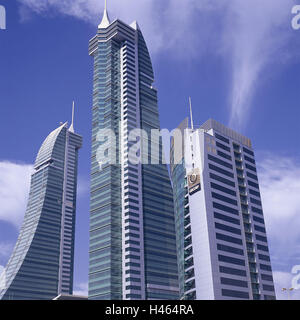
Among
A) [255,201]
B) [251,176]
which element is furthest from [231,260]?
[251,176]

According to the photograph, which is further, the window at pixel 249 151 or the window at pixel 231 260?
the window at pixel 249 151

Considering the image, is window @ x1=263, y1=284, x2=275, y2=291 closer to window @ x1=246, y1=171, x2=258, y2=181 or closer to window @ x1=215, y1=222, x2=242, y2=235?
window @ x1=215, y1=222, x2=242, y2=235

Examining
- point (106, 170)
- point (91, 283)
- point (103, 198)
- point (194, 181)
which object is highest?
point (106, 170)

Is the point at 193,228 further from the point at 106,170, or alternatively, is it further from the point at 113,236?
the point at 106,170

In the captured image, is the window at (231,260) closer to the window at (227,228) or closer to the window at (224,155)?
the window at (227,228)

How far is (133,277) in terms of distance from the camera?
548 feet

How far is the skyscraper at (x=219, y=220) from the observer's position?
434ft

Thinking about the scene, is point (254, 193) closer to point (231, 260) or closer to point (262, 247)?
point (262, 247)

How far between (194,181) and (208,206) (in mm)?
11881

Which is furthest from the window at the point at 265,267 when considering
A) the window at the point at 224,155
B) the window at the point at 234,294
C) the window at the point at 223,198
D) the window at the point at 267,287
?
the window at the point at 224,155

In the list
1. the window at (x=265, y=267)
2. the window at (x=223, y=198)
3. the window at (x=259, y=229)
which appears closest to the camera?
the window at (x=223, y=198)

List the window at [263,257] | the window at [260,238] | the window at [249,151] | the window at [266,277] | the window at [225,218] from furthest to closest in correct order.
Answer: the window at [249,151] < the window at [260,238] < the window at [263,257] < the window at [266,277] < the window at [225,218]

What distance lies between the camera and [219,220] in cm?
14075
